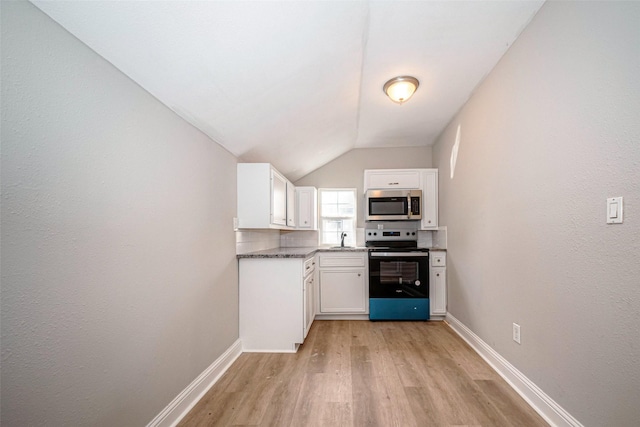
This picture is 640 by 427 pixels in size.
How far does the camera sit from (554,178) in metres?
1.78

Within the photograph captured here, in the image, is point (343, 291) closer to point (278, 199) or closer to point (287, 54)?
point (278, 199)

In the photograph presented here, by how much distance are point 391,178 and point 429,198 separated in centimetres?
57

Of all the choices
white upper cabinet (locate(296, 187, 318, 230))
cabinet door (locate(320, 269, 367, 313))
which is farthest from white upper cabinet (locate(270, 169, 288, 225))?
cabinet door (locate(320, 269, 367, 313))

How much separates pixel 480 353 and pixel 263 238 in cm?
251

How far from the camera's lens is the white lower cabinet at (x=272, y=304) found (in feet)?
9.52

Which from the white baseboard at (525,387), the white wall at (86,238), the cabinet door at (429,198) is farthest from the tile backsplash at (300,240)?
the white wall at (86,238)

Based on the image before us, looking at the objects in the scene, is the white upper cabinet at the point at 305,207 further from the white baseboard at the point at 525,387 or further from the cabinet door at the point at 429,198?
the white baseboard at the point at 525,387

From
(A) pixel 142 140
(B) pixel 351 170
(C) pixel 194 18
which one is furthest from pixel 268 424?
(B) pixel 351 170

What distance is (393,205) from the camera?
4.23 m

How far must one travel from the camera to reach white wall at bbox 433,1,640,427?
1324 mm

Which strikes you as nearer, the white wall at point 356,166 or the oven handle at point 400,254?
the oven handle at point 400,254

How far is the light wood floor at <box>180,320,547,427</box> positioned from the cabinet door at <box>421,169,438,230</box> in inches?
62.7

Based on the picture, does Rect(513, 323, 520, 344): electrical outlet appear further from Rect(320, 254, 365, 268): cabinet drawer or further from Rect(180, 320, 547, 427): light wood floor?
Rect(320, 254, 365, 268): cabinet drawer

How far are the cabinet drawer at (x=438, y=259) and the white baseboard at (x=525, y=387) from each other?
0.99 metres
